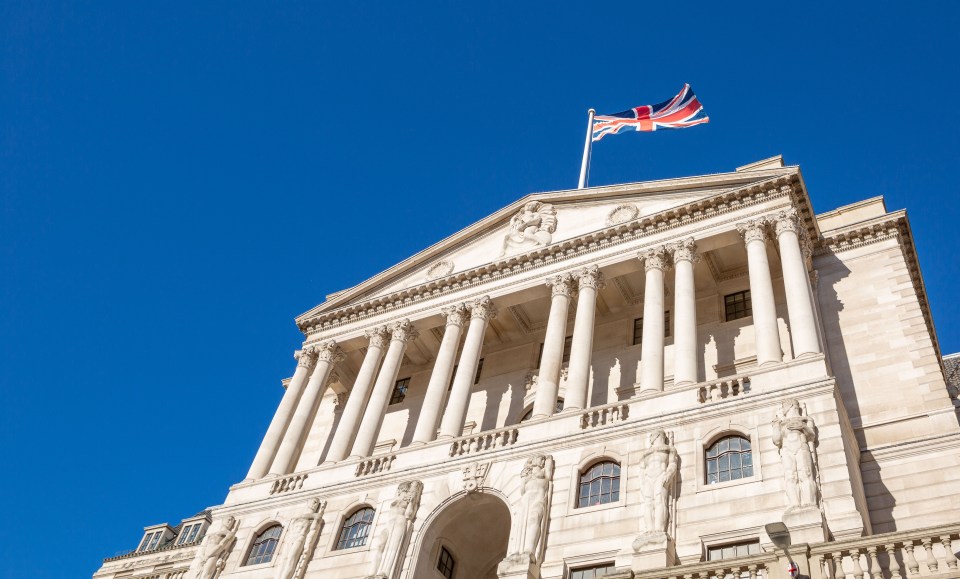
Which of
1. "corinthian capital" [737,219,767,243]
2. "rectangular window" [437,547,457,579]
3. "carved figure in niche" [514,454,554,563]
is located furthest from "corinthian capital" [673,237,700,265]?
"rectangular window" [437,547,457,579]

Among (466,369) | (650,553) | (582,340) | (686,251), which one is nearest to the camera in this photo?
(650,553)

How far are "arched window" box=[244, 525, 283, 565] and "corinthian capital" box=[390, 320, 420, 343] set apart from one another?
10458mm

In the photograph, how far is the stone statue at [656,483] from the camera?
24.0 m

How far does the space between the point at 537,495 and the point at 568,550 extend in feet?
6.99

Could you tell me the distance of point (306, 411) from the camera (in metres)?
38.7

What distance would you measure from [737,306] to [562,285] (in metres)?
7.33

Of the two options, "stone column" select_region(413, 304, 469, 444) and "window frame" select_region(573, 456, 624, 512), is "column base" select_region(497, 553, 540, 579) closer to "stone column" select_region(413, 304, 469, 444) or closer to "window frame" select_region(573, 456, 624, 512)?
"window frame" select_region(573, 456, 624, 512)

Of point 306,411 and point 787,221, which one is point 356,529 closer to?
point 306,411

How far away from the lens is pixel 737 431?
26.1 meters

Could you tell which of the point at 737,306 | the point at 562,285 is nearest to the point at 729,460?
the point at 737,306

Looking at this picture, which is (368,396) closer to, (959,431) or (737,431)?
(737,431)

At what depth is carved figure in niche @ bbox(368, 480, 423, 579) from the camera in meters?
27.7

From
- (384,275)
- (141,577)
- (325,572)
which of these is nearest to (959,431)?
(325,572)

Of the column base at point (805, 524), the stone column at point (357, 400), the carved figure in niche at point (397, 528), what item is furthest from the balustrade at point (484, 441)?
the column base at point (805, 524)
